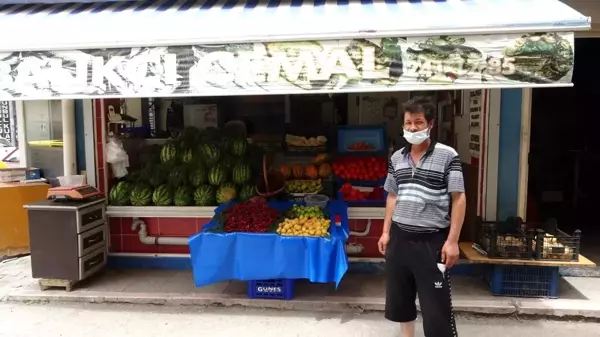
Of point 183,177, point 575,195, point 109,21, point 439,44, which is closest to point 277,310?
point 183,177

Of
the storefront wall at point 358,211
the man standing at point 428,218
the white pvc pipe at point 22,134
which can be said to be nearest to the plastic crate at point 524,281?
the storefront wall at point 358,211

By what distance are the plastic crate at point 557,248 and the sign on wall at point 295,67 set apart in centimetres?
184

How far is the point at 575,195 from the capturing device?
340 inches

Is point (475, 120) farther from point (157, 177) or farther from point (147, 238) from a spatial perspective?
point (147, 238)

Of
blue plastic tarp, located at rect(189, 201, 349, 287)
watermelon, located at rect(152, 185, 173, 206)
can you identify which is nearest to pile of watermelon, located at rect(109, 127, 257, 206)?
watermelon, located at rect(152, 185, 173, 206)

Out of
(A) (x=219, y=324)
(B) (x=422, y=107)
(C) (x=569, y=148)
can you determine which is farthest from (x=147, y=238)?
(C) (x=569, y=148)

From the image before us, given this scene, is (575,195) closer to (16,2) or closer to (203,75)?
(203,75)

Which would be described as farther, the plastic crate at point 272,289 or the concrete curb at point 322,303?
the plastic crate at point 272,289

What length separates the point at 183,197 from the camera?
6.03 meters

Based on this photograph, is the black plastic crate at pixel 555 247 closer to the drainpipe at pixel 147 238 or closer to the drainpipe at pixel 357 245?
the drainpipe at pixel 357 245

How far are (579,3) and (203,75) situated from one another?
4.71m

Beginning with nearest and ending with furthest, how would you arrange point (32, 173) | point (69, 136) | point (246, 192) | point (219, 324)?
point (219, 324) < point (69, 136) < point (246, 192) < point (32, 173)

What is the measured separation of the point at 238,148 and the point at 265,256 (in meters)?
2.19

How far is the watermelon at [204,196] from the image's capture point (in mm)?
6023
